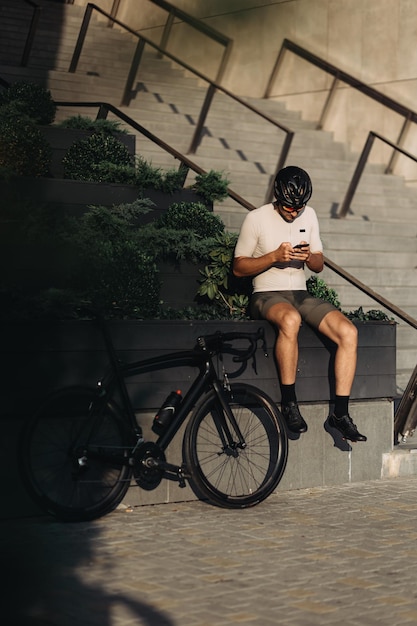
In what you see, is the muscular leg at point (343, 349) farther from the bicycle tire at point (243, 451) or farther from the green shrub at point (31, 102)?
the green shrub at point (31, 102)

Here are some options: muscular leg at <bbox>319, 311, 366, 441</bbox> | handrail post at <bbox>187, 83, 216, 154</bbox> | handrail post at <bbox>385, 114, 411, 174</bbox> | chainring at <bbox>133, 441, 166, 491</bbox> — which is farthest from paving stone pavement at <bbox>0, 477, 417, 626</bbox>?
handrail post at <bbox>385, 114, 411, 174</bbox>

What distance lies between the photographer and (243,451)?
21.2 feet

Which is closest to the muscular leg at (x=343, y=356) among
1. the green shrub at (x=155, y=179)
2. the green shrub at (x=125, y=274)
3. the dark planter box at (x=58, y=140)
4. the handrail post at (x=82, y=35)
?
the green shrub at (x=125, y=274)

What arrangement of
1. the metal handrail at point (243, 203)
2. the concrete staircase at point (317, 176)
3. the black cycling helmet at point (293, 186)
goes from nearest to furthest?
the black cycling helmet at point (293, 186) → the metal handrail at point (243, 203) → the concrete staircase at point (317, 176)

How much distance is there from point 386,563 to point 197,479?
1.50 meters

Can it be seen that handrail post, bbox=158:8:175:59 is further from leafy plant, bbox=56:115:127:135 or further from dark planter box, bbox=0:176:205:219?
leafy plant, bbox=56:115:127:135

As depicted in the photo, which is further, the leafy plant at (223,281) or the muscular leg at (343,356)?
the leafy plant at (223,281)

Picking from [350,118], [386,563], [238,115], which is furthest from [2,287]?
[350,118]

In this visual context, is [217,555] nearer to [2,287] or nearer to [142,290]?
[142,290]

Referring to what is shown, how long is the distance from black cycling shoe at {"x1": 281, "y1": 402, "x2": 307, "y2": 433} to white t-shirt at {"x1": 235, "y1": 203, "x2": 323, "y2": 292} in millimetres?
875

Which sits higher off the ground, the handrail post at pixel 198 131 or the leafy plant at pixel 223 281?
the handrail post at pixel 198 131

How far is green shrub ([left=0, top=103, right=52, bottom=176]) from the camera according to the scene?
8648mm

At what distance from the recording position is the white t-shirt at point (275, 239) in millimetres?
6941

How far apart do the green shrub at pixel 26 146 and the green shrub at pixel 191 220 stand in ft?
4.07
